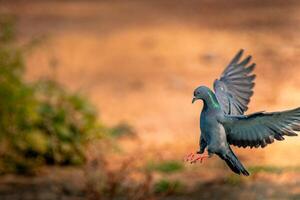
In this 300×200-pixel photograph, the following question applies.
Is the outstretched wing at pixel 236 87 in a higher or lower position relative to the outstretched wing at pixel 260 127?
higher

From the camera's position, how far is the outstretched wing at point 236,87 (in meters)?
1.98

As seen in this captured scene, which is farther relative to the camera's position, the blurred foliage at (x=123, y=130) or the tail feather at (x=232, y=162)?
the blurred foliage at (x=123, y=130)

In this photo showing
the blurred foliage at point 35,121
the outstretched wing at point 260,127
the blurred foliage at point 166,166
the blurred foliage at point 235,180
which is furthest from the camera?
the blurred foliage at point 166,166

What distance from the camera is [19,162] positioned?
6.62 metres

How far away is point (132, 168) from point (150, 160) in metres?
0.27

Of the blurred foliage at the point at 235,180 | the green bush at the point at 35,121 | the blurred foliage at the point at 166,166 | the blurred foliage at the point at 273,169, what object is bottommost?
the blurred foliage at the point at 235,180

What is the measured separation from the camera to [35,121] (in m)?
6.67

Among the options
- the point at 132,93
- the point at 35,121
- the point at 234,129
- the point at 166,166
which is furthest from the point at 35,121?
the point at 234,129

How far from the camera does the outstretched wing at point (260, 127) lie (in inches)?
66.0

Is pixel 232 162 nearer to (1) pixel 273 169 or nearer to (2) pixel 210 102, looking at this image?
(2) pixel 210 102

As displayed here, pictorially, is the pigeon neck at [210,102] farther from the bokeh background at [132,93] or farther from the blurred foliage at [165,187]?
the blurred foliage at [165,187]

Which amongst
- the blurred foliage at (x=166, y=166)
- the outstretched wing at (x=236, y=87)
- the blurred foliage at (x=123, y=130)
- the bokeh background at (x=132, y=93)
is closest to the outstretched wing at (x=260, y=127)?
the outstretched wing at (x=236, y=87)

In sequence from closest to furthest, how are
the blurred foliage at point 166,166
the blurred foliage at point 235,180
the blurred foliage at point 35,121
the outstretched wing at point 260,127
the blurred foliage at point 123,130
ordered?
the outstretched wing at point 260,127, the blurred foliage at point 235,180, the blurred foliage at point 35,121, the blurred foliage at point 166,166, the blurred foliage at point 123,130

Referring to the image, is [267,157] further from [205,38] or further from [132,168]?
[205,38]
